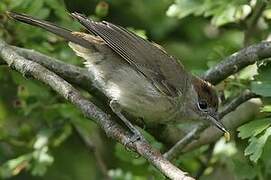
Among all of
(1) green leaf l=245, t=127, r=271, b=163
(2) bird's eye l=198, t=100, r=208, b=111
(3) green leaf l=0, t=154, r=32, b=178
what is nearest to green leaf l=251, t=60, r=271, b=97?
(1) green leaf l=245, t=127, r=271, b=163

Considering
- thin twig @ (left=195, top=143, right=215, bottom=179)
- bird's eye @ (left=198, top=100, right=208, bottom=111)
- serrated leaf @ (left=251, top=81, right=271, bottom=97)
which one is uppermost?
serrated leaf @ (left=251, top=81, right=271, bottom=97)

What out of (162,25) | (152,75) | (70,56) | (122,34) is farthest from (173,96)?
(162,25)

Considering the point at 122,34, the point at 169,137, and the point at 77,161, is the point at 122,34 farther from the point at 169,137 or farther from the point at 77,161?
the point at 77,161

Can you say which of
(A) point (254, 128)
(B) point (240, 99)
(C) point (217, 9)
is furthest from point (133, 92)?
(A) point (254, 128)

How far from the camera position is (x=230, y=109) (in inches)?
171

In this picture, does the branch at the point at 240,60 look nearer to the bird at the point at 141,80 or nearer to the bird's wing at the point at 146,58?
the bird at the point at 141,80

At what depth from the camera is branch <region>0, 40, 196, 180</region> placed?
11.0ft

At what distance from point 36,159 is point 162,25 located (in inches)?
86.0

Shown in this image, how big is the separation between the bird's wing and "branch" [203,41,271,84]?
28 cm

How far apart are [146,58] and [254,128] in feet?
3.68

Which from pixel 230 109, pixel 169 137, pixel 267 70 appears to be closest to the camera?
pixel 267 70

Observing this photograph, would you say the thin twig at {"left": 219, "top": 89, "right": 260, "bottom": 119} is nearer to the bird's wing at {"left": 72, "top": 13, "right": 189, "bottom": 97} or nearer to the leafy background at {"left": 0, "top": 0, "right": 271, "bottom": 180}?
the leafy background at {"left": 0, "top": 0, "right": 271, "bottom": 180}

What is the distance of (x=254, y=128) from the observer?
3.66 metres

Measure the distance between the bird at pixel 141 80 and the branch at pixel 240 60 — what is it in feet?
0.47
